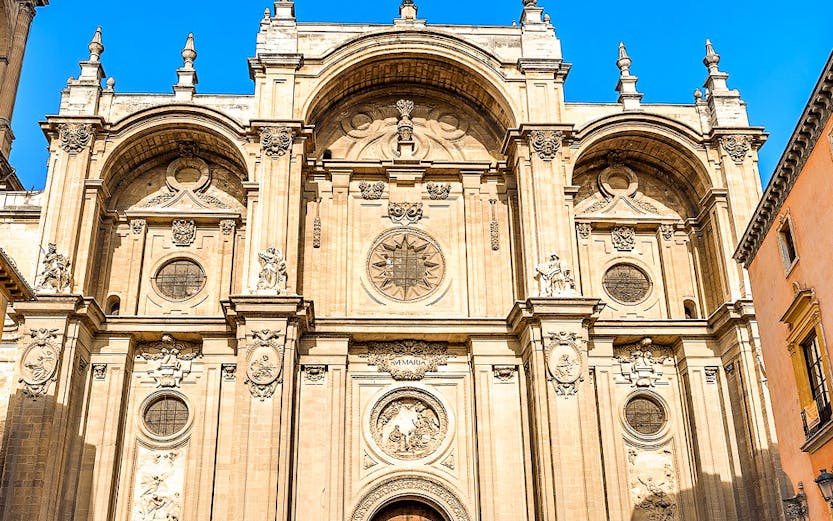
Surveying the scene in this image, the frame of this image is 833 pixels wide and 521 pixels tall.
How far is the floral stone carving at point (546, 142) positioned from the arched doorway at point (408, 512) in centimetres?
977

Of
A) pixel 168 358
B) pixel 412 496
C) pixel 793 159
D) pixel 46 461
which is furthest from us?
pixel 168 358

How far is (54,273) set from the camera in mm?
21781

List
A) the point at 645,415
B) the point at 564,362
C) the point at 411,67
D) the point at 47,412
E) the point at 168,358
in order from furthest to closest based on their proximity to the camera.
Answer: the point at 411,67 < the point at 645,415 < the point at 168,358 < the point at 564,362 < the point at 47,412

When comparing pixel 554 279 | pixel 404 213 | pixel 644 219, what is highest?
pixel 404 213

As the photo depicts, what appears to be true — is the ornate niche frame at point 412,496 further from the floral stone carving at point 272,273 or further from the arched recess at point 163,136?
the arched recess at point 163,136

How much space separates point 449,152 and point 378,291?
16.2 feet

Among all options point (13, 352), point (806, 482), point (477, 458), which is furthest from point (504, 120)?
point (13, 352)

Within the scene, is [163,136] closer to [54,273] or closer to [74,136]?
[74,136]

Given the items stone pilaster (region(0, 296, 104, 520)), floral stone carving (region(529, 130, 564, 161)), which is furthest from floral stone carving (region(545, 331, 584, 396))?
stone pilaster (region(0, 296, 104, 520))

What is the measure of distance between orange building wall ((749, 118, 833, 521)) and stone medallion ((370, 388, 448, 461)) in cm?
825

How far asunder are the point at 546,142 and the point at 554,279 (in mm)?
4108

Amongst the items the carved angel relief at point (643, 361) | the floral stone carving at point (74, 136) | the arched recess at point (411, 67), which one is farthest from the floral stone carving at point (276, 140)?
the carved angel relief at point (643, 361)

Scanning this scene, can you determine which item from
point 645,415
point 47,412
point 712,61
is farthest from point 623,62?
point 47,412

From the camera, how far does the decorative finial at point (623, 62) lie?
→ 2656cm
